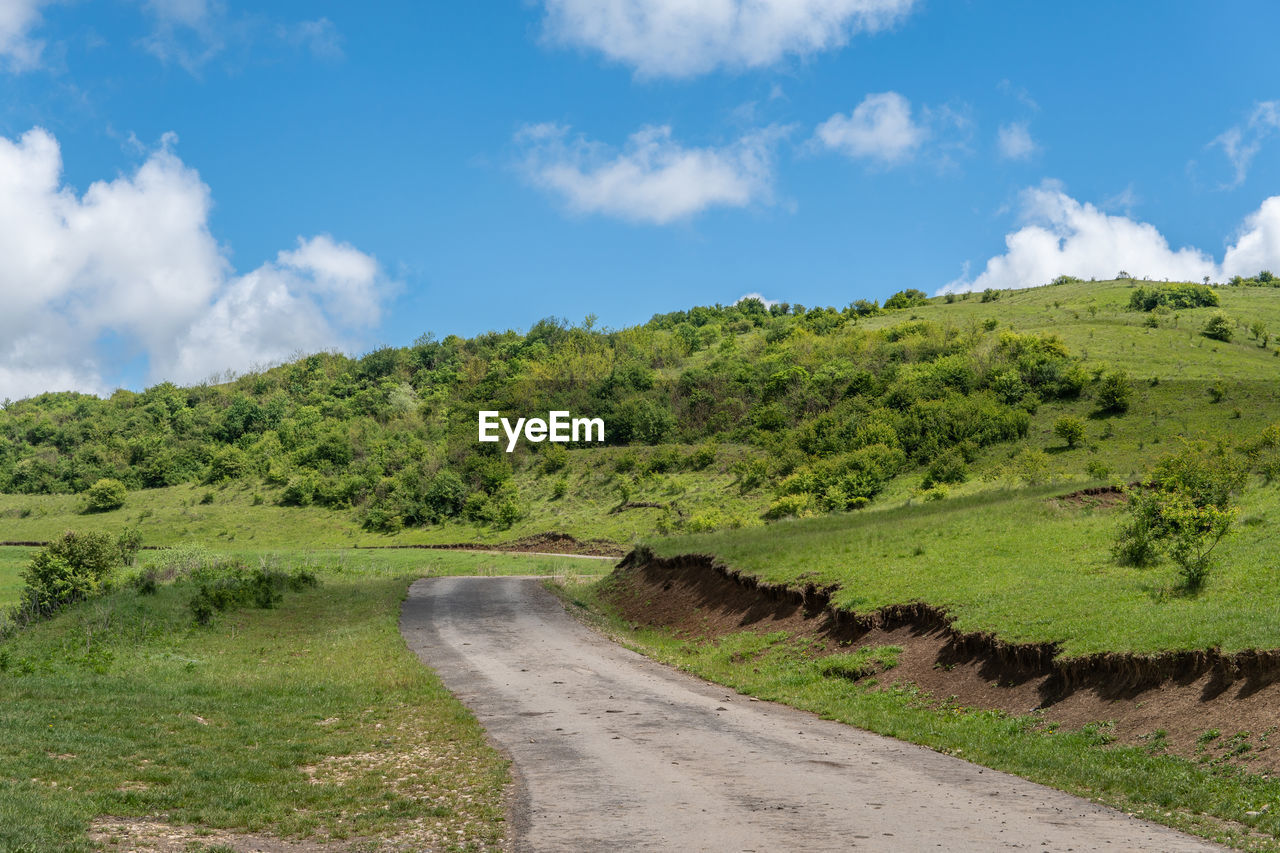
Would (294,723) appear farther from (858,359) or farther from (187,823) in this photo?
(858,359)

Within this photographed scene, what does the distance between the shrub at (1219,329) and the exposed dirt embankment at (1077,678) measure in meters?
89.2

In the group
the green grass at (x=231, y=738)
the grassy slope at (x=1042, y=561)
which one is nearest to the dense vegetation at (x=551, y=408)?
the grassy slope at (x=1042, y=561)

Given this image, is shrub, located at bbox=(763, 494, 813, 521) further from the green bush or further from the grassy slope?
the green bush

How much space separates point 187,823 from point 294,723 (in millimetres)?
6459

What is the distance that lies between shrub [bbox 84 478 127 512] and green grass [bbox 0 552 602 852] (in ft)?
330

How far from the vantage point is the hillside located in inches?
2675

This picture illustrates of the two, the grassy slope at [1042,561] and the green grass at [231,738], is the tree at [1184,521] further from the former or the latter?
the green grass at [231,738]

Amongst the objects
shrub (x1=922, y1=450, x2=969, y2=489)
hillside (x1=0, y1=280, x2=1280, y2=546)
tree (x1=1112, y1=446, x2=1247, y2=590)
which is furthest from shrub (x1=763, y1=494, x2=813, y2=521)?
tree (x1=1112, y1=446, x2=1247, y2=590)

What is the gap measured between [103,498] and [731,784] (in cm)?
12638

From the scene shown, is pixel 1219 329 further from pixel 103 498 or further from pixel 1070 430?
pixel 103 498

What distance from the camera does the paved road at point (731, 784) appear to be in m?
9.38

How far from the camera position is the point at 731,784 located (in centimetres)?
1168

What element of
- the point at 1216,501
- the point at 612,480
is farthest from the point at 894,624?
the point at 612,480

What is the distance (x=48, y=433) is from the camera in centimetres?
15425
